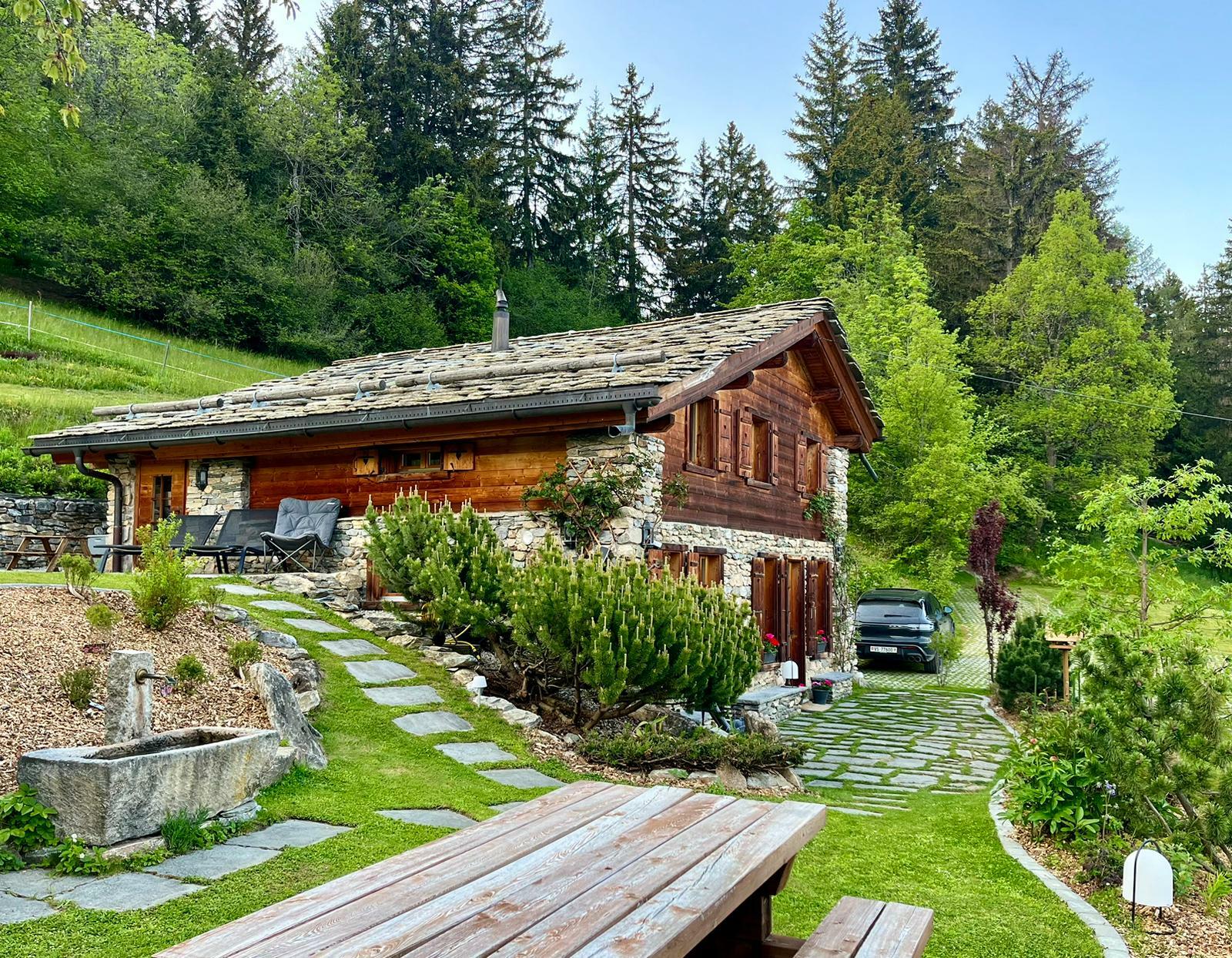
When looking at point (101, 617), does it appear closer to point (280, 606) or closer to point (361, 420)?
point (280, 606)

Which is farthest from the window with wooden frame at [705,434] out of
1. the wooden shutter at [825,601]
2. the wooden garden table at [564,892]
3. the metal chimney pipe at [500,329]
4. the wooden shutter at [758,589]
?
the wooden garden table at [564,892]

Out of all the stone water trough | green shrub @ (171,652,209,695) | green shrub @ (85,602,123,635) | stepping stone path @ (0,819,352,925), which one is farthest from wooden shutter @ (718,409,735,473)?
stepping stone path @ (0,819,352,925)

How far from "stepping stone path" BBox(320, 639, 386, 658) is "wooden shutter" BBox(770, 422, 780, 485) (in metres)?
7.71

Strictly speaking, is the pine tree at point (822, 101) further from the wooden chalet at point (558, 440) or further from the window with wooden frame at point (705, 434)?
the window with wooden frame at point (705, 434)

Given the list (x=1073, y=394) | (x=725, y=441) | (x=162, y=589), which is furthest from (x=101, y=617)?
(x=1073, y=394)

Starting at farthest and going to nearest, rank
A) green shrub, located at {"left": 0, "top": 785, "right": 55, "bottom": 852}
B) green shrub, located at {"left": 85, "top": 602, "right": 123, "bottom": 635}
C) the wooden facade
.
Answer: the wooden facade
green shrub, located at {"left": 85, "top": 602, "right": 123, "bottom": 635}
green shrub, located at {"left": 0, "top": 785, "right": 55, "bottom": 852}

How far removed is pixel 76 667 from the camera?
679 centimetres

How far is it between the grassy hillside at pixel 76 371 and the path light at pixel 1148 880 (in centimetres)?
1796

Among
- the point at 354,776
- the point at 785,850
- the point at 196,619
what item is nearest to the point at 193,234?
the point at 196,619

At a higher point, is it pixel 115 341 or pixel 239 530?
pixel 115 341

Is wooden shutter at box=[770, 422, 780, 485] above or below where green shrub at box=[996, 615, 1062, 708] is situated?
above

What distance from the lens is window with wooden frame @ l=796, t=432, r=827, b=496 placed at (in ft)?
56.2

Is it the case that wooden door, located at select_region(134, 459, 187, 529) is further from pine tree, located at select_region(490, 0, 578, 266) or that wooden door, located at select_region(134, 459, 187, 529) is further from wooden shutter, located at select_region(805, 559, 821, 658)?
pine tree, located at select_region(490, 0, 578, 266)

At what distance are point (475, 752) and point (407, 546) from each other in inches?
140
